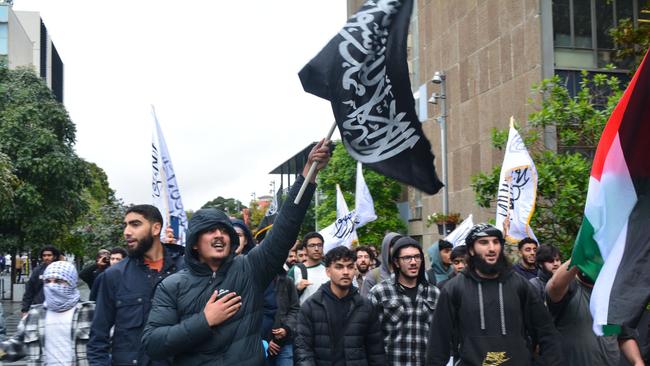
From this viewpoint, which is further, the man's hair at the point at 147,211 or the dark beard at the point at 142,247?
the man's hair at the point at 147,211

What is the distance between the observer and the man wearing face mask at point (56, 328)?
6930mm

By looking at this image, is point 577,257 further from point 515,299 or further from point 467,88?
point 467,88

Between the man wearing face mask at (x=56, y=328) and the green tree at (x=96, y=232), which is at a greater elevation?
the green tree at (x=96, y=232)

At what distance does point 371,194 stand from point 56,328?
168 ft

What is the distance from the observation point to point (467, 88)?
34.7 metres

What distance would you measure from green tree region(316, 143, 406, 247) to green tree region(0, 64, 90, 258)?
69.2ft

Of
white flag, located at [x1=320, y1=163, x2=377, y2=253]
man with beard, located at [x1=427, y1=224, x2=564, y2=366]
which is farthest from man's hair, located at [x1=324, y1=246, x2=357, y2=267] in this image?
white flag, located at [x1=320, y1=163, x2=377, y2=253]

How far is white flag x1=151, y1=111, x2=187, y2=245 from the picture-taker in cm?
1002

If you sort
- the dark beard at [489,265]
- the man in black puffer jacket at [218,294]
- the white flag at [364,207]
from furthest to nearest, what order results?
1. the white flag at [364,207]
2. the dark beard at [489,265]
3. the man in black puffer jacket at [218,294]

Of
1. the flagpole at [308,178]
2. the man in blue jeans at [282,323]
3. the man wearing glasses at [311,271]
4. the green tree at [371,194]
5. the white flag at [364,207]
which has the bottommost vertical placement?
the man in blue jeans at [282,323]

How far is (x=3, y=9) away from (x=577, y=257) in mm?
72288

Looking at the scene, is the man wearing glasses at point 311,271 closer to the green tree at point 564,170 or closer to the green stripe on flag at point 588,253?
the green stripe on flag at point 588,253

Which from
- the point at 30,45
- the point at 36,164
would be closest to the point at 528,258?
the point at 36,164

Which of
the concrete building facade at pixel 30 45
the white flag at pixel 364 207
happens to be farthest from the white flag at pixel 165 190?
the concrete building facade at pixel 30 45
